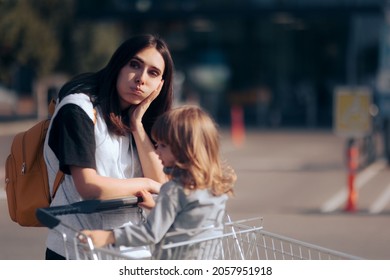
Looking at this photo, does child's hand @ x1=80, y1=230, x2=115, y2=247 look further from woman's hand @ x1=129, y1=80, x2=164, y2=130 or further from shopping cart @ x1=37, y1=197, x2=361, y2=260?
woman's hand @ x1=129, y1=80, x2=164, y2=130

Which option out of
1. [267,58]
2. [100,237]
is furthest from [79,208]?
[267,58]

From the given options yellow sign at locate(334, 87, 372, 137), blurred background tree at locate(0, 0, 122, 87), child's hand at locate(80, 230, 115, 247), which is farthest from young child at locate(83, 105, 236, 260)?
blurred background tree at locate(0, 0, 122, 87)

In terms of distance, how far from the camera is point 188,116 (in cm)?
398

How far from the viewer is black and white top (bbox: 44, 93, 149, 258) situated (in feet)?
13.6

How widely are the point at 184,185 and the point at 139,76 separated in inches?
21.0

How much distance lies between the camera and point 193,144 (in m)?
3.96

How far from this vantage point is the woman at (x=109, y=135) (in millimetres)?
4172

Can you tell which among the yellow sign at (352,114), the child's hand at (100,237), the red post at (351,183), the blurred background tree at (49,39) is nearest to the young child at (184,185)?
the child's hand at (100,237)

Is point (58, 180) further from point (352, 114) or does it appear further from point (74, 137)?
point (352, 114)

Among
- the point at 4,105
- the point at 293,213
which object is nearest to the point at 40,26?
the point at 4,105

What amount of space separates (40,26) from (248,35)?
16.5 m

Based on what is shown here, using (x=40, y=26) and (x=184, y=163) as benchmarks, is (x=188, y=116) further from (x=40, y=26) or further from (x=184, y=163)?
(x=40, y=26)
